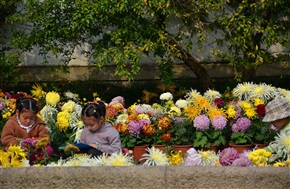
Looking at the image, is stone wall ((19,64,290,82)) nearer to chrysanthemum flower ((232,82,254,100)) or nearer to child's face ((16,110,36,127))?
chrysanthemum flower ((232,82,254,100))

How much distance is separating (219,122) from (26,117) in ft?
6.32

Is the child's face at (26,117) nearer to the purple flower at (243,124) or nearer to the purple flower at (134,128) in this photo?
the purple flower at (134,128)

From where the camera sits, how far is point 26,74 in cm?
1313

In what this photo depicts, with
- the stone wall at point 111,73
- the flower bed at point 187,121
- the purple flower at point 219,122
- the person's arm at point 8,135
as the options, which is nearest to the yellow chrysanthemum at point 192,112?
the flower bed at point 187,121

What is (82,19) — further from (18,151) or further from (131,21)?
(18,151)

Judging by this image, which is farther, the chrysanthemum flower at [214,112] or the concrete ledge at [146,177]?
the chrysanthemum flower at [214,112]

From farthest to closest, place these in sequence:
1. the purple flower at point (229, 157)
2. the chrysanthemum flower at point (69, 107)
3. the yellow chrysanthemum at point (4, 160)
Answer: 1. the chrysanthemum flower at point (69, 107)
2. the purple flower at point (229, 157)
3. the yellow chrysanthemum at point (4, 160)

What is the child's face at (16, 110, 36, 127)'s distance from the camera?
6895 millimetres

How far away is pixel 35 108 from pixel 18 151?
178 centimetres

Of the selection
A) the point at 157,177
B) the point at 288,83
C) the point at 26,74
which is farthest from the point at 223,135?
the point at 26,74

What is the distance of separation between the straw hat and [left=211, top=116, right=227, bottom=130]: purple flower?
4.32 ft

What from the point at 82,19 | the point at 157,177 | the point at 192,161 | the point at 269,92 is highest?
the point at 82,19

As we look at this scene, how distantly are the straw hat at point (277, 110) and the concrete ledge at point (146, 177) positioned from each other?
83.8 inches

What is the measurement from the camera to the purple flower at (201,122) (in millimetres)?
7527
